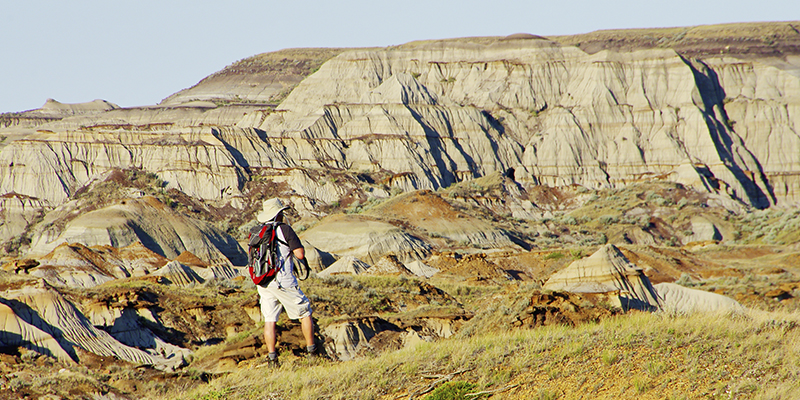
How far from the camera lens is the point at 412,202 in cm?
7712

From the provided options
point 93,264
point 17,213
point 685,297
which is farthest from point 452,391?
point 17,213

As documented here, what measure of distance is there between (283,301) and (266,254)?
0.82 meters

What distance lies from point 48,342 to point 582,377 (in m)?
15.3

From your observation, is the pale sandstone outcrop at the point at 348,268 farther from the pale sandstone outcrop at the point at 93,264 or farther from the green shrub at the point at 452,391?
the green shrub at the point at 452,391

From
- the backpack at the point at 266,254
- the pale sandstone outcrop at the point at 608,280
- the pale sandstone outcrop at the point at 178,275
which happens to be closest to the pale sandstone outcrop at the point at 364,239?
the pale sandstone outcrop at the point at 178,275

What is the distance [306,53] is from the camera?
636 ft

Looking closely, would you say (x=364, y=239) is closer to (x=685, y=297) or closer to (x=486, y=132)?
(x=685, y=297)

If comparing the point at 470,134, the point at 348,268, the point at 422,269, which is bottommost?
the point at 422,269

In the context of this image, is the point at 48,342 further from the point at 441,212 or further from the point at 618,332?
the point at 441,212

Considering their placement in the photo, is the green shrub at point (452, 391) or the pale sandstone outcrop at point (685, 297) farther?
the pale sandstone outcrop at point (685, 297)

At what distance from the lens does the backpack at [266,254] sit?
1155 cm

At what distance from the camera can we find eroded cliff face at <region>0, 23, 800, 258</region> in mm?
90250

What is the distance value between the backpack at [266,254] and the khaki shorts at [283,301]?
22 centimetres

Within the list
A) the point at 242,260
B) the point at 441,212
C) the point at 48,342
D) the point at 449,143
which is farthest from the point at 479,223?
the point at 48,342
